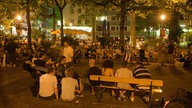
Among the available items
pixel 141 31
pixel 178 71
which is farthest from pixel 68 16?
pixel 178 71

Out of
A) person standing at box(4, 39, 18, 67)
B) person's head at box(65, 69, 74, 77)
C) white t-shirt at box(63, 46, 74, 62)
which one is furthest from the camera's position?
person standing at box(4, 39, 18, 67)

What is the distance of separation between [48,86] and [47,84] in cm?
7

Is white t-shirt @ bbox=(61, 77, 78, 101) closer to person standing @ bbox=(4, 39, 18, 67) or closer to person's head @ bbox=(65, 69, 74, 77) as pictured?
person's head @ bbox=(65, 69, 74, 77)

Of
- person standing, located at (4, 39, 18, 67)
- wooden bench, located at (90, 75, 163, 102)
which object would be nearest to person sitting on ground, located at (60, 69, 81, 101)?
wooden bench, located at (90, 75, 163, 102)

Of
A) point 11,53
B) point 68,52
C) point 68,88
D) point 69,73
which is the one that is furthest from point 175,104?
point 11,53

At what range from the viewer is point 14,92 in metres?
10.6

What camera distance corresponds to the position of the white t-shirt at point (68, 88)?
892 centimetres

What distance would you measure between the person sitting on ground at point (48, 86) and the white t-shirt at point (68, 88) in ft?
0.72

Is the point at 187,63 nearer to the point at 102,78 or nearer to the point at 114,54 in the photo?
the point at 114,54

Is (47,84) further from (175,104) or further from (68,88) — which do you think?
(175,104)

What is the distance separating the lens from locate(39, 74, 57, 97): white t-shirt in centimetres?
883

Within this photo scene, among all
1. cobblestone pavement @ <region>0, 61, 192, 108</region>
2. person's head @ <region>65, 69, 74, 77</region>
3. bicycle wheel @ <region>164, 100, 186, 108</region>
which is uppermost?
person's head @ <region>65, 69, 74, 77</region>

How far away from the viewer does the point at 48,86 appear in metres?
8.85

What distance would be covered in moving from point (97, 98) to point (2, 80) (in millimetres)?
4864
